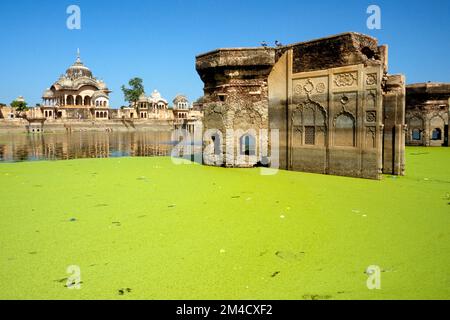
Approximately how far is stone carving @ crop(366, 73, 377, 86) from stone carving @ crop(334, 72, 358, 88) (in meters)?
0.26

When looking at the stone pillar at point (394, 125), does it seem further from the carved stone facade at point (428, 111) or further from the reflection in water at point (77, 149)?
the carved stone facade at point (428, 111)

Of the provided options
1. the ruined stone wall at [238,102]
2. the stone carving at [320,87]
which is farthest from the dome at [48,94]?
the stone carving at [320,87]

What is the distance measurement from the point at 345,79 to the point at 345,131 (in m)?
1.12

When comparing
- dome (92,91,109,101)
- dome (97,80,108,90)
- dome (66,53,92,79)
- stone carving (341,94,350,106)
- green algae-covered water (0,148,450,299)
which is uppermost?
dome (66,53,92,79)

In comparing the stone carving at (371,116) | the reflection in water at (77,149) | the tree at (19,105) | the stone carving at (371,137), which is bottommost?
the reflection in water at (77,149)

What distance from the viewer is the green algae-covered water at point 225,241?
250 centimetres

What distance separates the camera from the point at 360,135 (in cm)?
737

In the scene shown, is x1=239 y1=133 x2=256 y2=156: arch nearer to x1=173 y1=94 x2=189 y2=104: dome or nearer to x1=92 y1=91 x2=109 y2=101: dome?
x1=92 y1=91 x2=109 y2=101: dome

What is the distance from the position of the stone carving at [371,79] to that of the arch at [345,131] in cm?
76

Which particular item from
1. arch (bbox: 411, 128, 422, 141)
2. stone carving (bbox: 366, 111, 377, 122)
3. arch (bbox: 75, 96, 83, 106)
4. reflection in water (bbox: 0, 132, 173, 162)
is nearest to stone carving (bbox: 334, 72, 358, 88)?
stone carving (bbox: 366, 111, 377, 122)

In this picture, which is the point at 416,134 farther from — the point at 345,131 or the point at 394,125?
the point at 345,131

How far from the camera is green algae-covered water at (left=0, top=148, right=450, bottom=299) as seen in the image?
2502mm
